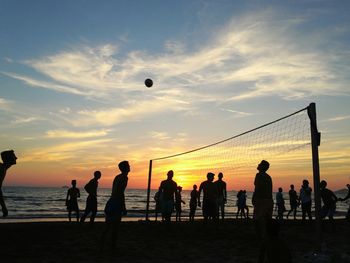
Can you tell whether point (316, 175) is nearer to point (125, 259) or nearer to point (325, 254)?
point (325, 254)

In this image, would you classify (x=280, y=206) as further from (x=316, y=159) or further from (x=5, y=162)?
(x=5, y=162)

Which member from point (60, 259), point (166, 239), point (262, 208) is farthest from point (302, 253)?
point (60, 259)

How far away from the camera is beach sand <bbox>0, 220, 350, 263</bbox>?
296 inches

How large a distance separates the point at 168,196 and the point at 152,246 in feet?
9.86

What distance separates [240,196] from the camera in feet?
62.0

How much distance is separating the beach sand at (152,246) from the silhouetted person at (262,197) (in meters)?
0.79

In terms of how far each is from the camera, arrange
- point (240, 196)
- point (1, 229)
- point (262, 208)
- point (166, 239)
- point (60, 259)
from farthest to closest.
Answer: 1. point (240, 196)
2. point (1, 229)
3. point (166, 239)
4. point (262, 208)
5. point (60, 259)

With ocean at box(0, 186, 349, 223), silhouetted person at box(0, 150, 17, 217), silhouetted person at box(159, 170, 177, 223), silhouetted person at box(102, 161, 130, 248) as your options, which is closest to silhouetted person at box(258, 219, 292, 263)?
silhouetted person at box(102, 161, 130, 248)

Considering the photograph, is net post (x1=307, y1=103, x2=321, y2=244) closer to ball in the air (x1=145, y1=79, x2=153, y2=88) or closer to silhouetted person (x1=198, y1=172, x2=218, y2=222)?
silhouetted person (x1=198, y1=172, x2=218, y2=222)

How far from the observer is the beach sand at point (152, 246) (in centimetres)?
753

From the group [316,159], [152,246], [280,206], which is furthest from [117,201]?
[280,206]

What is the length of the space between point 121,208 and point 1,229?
233 inches

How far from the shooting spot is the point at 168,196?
1194 cm

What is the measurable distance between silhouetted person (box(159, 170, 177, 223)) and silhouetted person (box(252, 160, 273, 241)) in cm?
433
